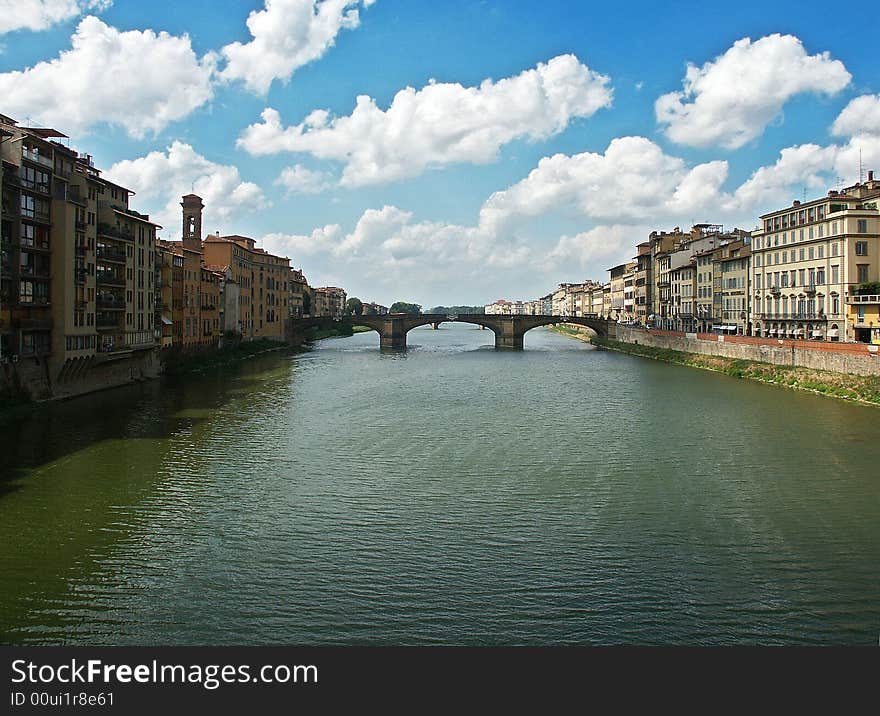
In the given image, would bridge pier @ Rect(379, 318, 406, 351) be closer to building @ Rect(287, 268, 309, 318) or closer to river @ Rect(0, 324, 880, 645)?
building @ Rect(287, 268, 309, 318)

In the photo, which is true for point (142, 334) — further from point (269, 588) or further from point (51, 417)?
point (269, 588)

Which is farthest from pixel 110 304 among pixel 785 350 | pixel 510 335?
pixel 510 335

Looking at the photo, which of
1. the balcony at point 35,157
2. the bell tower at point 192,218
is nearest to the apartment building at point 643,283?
the bell tower at point 192,218

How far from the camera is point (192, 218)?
63.8 m

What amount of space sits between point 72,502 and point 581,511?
11371mm

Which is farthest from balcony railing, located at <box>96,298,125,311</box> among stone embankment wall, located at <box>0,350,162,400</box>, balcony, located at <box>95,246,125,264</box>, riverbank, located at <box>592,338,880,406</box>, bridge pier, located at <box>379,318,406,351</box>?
bridge pier, located at <box>379,318,406,351</box>

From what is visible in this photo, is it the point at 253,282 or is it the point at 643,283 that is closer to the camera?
the point at 253,282

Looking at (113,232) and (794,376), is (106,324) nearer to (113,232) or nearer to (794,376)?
(113,232)

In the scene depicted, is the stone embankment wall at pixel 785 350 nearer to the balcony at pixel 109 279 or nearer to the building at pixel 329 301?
the balcony at pixel 109 279

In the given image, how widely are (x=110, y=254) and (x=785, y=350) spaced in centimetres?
3524

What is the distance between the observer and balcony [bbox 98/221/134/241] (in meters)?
35.8

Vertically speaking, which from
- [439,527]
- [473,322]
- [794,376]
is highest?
[473,322]

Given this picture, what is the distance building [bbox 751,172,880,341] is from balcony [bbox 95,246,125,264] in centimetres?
3878

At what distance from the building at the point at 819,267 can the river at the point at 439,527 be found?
1592 centimetres
